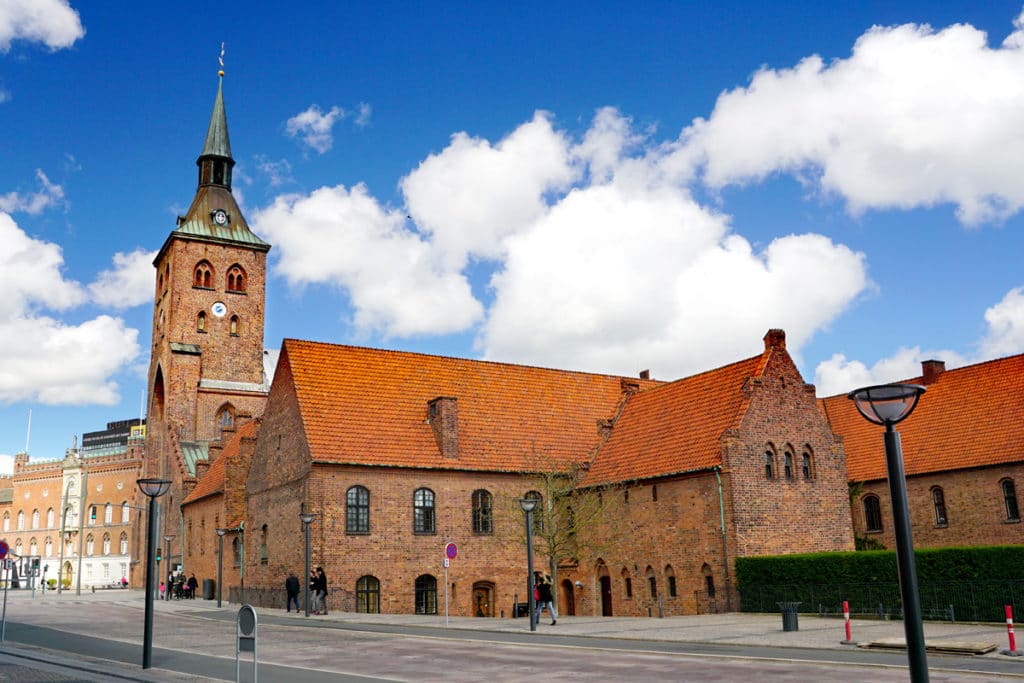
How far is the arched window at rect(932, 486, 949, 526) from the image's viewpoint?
1686 inches

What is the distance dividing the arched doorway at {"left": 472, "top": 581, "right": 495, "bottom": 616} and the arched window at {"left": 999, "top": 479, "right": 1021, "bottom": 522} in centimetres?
2278

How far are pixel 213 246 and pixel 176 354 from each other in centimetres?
946

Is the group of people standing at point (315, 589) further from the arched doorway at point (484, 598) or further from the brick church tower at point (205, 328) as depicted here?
the brick church tower at point (205, 328)

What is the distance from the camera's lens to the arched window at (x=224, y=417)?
69062 mm

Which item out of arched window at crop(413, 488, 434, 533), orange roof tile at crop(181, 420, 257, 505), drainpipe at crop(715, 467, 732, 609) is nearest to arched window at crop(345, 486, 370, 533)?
arched window at crop(413, 488, 434, 533)

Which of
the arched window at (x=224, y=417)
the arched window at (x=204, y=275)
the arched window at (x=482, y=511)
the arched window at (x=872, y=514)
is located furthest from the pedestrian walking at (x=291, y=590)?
the arched window at (x=204, y=275)

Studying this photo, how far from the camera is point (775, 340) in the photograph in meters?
39.0

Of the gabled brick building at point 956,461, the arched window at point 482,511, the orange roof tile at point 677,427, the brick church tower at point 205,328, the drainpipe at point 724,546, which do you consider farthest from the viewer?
the brick church tower at point 205,328

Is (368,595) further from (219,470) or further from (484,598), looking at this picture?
(219,470)

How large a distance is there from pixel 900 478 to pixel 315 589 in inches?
1187

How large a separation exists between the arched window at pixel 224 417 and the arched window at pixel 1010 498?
168 feet

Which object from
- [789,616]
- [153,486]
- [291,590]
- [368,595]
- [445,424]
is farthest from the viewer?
[445,424]

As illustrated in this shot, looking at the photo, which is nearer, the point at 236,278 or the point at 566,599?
the point at 566,599

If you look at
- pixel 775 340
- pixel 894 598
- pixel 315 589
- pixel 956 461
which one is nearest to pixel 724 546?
pixel 894 598
